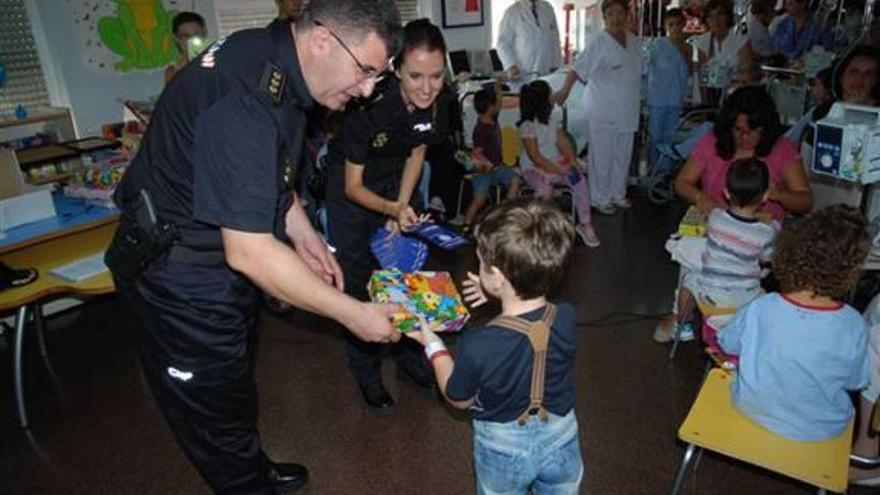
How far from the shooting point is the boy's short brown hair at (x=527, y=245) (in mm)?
1310

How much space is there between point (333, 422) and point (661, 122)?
3818 mm

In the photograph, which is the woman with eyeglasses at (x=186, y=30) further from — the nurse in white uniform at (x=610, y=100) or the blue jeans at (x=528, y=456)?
the blue jeans at (x=528, y=456)

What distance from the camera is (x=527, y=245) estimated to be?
1312 millimetres

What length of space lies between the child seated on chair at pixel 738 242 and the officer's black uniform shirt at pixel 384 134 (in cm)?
108

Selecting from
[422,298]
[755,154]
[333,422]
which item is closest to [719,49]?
[755,154]

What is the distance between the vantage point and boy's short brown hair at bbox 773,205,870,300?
166cm

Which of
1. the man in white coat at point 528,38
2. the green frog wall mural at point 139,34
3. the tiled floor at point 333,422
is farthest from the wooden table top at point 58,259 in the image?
the man in white coat at point 528,38

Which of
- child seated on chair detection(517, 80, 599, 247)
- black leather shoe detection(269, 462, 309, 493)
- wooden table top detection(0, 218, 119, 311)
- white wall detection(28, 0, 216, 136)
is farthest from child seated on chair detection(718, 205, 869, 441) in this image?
white wall detection(28, 0, 216, 136)

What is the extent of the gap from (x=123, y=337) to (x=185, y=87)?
2.36 meters

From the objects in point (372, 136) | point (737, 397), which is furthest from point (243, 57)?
point (737, 397)

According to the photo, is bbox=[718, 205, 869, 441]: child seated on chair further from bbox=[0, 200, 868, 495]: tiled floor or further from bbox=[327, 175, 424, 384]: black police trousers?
bbox=[327, 175, 424, 384]: black police trousers

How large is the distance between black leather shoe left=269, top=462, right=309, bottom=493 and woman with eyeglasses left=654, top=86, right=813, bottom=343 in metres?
1.71

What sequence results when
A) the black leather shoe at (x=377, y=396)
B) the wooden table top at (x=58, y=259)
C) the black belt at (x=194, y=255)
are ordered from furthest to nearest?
the black leather shoe at (x=377, y=396)
the wooden table top at (x=58, y=259)
the black belt at (x=194, y=255)

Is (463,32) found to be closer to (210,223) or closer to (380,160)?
(380,160)
